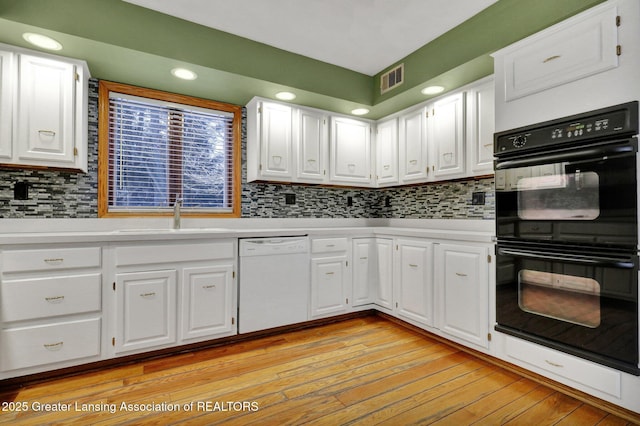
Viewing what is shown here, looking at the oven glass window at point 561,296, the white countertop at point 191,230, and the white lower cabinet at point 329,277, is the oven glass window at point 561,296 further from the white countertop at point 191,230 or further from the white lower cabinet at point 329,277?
the white lower cabinet at point 329,277

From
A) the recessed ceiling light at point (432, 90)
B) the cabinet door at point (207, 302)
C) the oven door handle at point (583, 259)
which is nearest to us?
the oven door handle at point (583, 259)

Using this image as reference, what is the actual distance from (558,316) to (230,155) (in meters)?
2.88

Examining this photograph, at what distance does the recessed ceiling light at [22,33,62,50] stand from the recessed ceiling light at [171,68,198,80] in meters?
0.70

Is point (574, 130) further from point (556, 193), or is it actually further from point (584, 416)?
point (584, 416)

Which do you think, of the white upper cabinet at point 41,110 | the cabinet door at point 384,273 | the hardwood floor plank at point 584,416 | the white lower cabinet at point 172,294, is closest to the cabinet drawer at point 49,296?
the white lower cabinet at point 172,294

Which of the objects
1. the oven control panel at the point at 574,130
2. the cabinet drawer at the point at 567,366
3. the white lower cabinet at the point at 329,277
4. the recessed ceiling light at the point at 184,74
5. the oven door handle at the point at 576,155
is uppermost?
the recessed ceiling light at the point at 184,74

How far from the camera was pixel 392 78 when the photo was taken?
3.03 m

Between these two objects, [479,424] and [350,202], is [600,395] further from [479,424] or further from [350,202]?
[350,202]

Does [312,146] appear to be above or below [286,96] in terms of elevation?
below

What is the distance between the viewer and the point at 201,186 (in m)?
3.07

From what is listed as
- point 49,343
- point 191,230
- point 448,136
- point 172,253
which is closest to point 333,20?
point 448,136

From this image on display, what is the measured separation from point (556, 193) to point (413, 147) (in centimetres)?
152

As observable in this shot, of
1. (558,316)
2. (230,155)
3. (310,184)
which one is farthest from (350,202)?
(558,316)

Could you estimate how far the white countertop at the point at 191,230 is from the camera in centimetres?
209
